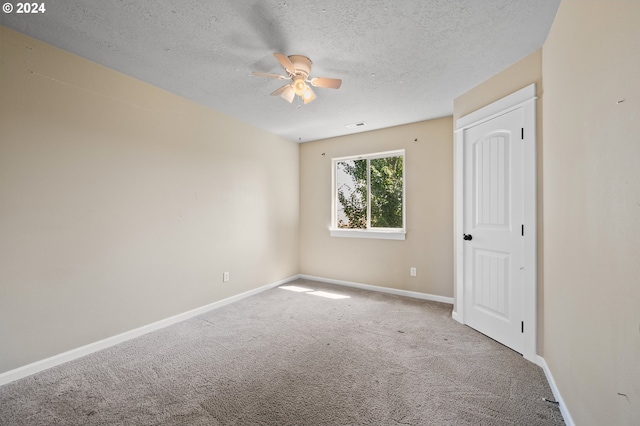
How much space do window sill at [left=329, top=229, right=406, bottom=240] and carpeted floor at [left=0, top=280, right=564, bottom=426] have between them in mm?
1418

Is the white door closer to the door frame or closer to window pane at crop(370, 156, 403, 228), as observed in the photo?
the door frame

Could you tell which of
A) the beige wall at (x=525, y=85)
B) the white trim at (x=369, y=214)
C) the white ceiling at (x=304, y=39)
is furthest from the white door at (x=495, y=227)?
the white trim at (x=369, y=214)

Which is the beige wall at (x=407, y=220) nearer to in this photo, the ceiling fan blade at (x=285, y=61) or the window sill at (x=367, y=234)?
the window sill at (x=367, y=234)

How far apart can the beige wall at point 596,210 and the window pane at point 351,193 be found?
2.85m

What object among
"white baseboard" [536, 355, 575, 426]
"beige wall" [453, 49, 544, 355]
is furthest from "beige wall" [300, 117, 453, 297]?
"white baseboard" [536, 355, 575, 426]

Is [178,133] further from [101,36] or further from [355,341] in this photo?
[355,341]

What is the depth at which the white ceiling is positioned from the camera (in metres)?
1.74

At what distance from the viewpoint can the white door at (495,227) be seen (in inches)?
92.7

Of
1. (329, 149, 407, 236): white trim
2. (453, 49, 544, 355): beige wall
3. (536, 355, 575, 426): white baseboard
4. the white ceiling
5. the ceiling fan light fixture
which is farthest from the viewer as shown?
(329, 149, 407, 236): white trim

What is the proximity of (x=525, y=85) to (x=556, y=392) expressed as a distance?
244 cm

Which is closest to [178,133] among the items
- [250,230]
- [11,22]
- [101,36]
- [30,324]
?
[101,36]

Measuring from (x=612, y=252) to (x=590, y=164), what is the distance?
48 cm

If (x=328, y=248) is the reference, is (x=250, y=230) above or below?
above

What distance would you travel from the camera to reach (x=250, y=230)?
4062mm
